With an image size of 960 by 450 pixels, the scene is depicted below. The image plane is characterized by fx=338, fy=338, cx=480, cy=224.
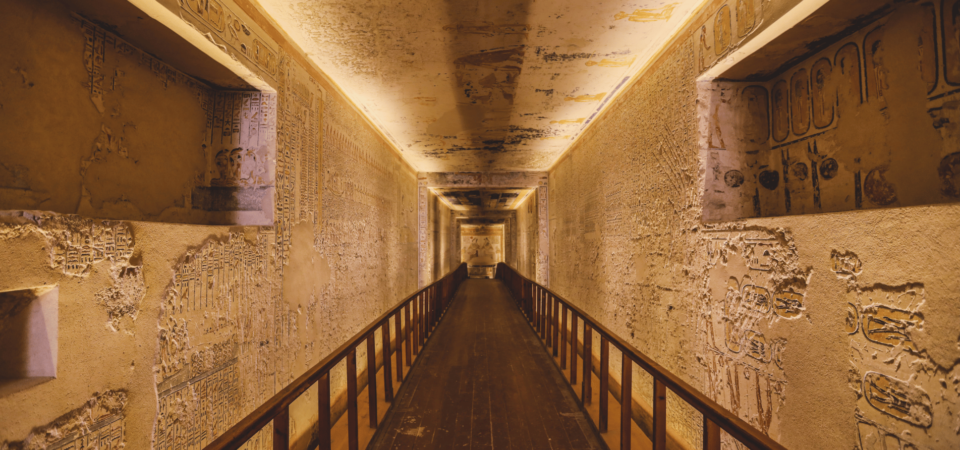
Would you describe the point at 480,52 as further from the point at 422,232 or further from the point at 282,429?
the point at 422,232

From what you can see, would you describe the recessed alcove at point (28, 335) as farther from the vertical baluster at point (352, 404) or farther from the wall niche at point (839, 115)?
the wall niche at point (839, 115)

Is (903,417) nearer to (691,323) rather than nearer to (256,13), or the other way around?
(691,323)

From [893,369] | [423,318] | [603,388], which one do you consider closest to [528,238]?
[423,318]

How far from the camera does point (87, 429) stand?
1314 millimetres

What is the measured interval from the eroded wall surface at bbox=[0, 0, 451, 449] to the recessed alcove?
0.03 metres

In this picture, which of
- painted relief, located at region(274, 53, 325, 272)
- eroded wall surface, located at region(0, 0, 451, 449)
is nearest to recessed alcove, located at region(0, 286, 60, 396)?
eroded wall surface, located at region(0, 0, 451, 449)

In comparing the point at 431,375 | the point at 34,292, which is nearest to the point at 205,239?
the point at 34,292

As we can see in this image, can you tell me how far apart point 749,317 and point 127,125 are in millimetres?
3742

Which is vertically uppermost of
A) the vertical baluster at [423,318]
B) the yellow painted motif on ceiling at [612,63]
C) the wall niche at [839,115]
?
the yellow painted motif on ceiling at [612,63]

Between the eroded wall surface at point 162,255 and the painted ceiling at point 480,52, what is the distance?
415 mm

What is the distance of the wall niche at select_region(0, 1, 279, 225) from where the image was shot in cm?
141

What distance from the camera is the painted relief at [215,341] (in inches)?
68.0

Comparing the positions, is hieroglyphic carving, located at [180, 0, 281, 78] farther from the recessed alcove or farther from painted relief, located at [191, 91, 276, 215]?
the recessed alcove

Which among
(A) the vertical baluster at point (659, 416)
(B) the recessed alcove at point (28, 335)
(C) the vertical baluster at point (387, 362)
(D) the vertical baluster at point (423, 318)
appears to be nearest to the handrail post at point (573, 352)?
(A) the vertical baluster at point (659, 416)
